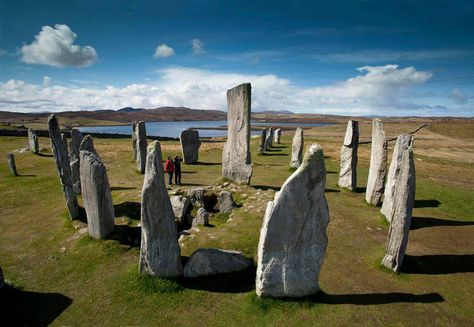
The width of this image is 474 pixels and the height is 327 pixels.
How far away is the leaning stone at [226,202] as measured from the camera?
15382mm

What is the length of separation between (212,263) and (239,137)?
9.72 m

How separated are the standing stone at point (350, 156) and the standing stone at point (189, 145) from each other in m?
14.5

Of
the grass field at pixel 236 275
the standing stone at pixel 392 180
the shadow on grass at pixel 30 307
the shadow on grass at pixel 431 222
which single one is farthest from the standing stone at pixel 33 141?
the shadow on grass at pixel 431 222

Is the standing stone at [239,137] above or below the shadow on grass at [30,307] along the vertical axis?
above

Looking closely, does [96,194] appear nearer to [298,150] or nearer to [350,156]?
Answer: [350,156]

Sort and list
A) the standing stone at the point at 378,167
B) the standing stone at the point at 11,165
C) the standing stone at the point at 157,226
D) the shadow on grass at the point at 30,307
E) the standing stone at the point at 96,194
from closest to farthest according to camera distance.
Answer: the shadow on grass at the point at 30,307, the standing stone at the point at 157,226, the standing stone at the point at 96,194, the standing stone at the point at 378,167, the standing stone at the point at 11,165

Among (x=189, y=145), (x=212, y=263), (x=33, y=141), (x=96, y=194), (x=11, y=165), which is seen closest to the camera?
(x=212, y=263)

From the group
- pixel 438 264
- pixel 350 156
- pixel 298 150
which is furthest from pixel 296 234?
pixel 298 150

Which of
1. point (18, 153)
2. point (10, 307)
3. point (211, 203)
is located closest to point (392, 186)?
point (211, 203)

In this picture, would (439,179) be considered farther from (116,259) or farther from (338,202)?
(116,259)

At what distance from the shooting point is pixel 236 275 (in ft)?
34.0

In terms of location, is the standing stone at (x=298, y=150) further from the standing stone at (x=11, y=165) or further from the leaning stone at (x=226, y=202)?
the standing stone at (x=11, y=165)

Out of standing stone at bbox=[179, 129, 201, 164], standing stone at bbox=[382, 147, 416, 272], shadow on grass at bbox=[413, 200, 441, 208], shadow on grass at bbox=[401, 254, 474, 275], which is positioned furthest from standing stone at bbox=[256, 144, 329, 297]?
standing stone at bbox=[179, 129, 201, 164]

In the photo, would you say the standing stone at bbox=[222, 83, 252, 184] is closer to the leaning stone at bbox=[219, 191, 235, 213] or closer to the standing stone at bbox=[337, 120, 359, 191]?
the leaning stone at bbox=[219, 191, 235, 213]
